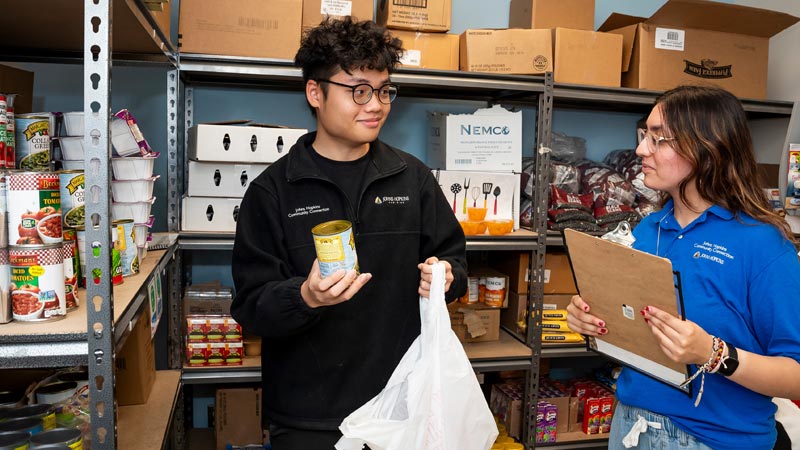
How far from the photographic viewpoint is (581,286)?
1579mm

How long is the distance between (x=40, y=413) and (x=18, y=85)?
1.15 metres

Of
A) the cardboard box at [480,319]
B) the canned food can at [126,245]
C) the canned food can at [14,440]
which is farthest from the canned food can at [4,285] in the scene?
the cardboard box at [480,319]

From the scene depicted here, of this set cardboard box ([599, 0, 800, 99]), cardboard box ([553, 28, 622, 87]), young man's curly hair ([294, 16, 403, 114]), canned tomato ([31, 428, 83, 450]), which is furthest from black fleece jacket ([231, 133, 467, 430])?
cardboard box ([599, 0, 800, 99])

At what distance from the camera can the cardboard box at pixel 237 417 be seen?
257 centimetres

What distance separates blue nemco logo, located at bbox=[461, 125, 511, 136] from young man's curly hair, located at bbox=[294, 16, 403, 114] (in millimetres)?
1087

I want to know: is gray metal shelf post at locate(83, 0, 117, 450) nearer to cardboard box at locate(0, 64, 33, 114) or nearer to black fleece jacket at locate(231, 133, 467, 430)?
black fleece jacket at locate(231, 133, 467, 430)

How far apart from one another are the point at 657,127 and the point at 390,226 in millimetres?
748

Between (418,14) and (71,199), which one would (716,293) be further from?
(418,14)

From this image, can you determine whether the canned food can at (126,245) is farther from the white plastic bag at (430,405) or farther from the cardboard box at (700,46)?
the cardboard box at (700,46)

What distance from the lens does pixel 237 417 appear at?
2580 millimetres

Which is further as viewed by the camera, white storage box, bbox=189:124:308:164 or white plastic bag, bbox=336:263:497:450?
white storage box, bbox=189:124:308:164

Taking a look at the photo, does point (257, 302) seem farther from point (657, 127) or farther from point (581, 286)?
point (657, 127)

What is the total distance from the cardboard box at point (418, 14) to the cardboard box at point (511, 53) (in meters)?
0.13

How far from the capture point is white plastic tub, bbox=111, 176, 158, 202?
1670 mm
